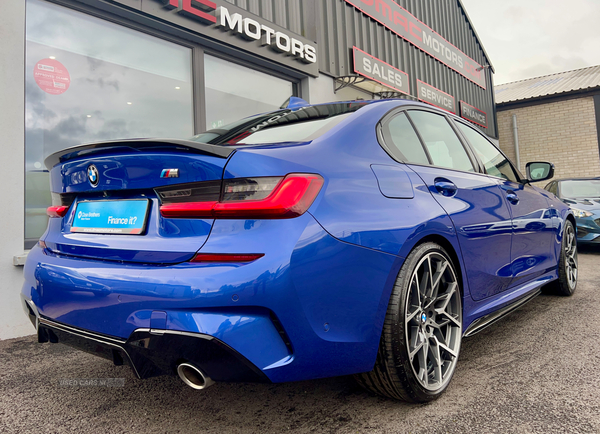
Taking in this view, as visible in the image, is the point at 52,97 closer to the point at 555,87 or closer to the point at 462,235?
the point at 462,235

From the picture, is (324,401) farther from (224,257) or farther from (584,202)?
(584,202)

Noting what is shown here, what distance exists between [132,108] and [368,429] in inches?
165

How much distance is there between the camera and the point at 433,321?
1984mm

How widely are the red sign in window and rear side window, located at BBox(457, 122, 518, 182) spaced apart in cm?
363

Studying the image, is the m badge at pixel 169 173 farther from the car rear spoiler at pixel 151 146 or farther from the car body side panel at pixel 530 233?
the car body side panel at pixel 530 233

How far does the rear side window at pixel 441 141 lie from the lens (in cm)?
236

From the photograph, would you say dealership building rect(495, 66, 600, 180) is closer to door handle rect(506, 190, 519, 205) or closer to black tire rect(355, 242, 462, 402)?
door handle rect(506, 190, 519, 205)

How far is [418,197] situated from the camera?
6.28ft

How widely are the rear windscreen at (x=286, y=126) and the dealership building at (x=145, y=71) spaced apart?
1.57 m

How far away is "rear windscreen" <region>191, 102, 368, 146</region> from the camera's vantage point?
5.85 feet

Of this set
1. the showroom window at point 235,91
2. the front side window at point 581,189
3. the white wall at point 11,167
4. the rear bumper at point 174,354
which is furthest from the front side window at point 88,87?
the front side window at point 581,189

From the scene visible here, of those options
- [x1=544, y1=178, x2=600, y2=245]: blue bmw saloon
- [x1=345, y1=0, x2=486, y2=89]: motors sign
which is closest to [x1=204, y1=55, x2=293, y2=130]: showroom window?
[x1=345, y1=0, x2=486, y2=89]: motors sign

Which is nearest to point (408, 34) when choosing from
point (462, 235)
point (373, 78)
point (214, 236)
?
point (373, 78)

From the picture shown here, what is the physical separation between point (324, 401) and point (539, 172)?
105 inches
